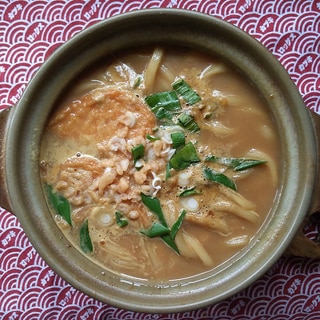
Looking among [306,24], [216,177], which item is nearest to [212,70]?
[216,177]

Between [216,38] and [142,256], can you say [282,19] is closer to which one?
[216,38]

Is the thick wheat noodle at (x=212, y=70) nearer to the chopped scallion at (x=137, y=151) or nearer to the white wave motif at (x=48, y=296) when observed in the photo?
the chopped scallion at (x=137, y=151)

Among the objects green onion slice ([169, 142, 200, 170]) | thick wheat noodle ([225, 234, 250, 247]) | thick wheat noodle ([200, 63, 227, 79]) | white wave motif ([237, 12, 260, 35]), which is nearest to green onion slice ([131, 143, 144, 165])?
green onion slice ([169, 142, 200, 170])

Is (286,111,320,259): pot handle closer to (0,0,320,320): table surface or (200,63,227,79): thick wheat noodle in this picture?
(0,0,320,320): table surface

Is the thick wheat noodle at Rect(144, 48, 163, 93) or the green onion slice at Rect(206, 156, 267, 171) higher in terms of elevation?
the thick wheat noodle at Rect(144, 48, 163, 93)

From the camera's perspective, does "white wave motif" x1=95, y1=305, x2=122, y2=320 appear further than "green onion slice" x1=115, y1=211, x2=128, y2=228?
Yes

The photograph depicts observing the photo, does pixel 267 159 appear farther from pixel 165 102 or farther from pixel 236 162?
pixel 165 102
